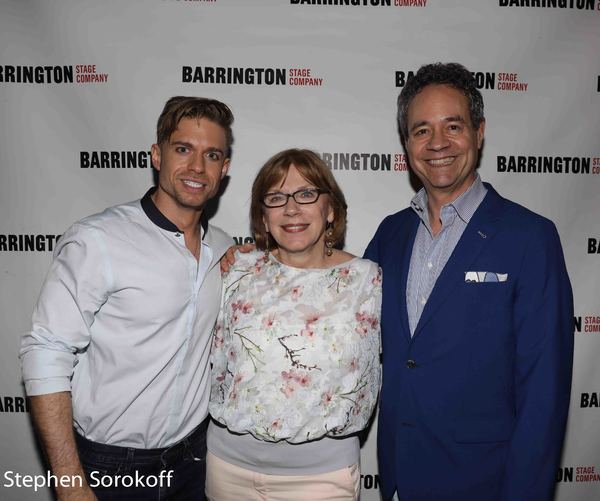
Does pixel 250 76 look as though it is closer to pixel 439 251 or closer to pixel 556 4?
pixel 439 251

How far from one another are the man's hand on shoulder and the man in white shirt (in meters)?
0.04

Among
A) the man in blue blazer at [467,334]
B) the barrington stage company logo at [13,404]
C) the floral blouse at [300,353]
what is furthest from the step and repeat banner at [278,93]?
the floral blouse at [300,353]

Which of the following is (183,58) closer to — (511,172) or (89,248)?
(89,248)

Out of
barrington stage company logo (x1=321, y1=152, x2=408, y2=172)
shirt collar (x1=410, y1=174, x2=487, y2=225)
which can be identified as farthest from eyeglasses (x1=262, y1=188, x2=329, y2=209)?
barrington stage company logo (x1=321, y1=152, x2=408, y2=172)

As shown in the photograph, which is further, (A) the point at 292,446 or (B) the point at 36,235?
(B) the point at 36,235

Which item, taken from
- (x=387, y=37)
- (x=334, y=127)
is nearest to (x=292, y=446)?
(x=334, y=127)

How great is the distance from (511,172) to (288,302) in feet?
5.04

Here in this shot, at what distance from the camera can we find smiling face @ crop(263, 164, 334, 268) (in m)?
1.64

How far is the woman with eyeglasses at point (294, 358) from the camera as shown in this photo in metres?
1.51

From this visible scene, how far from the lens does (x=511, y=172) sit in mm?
2381

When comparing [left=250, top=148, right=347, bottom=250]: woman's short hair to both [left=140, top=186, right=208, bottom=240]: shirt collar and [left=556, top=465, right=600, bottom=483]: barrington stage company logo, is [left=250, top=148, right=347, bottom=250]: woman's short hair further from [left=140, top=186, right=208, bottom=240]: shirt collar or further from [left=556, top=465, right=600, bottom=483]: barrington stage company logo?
[left=556, top=465, right=600, bottom=483]: barrington stage company logo

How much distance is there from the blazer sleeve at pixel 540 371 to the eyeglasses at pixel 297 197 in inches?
29.3

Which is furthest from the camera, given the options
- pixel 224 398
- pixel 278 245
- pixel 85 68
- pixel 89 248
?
pixel 85 68

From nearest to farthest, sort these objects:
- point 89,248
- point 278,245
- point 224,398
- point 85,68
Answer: point 89,248 < point 224,398 < point 278,245 < point 85,68
